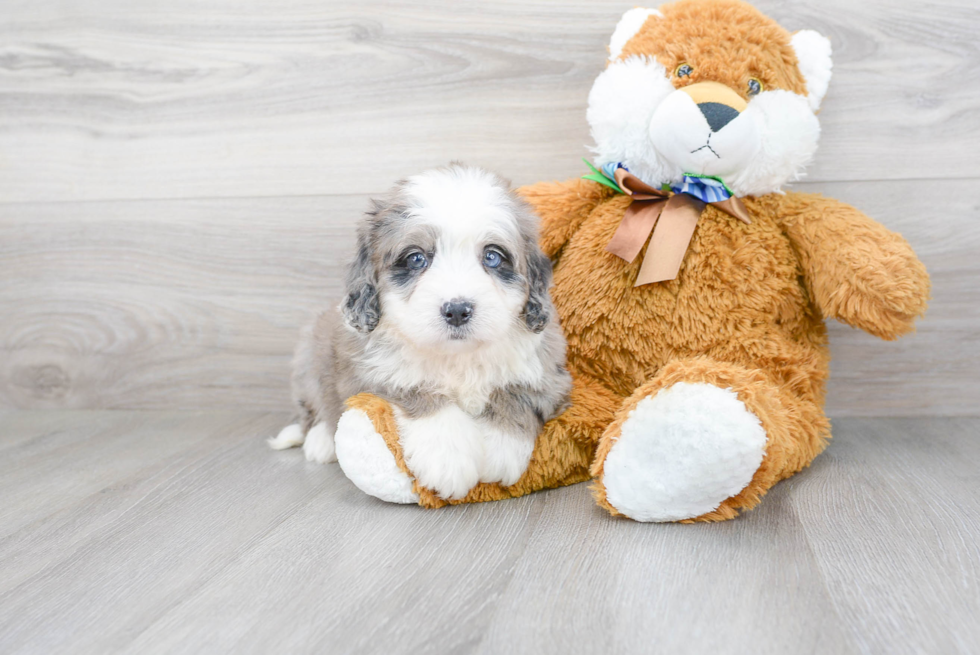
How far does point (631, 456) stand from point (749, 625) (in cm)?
38

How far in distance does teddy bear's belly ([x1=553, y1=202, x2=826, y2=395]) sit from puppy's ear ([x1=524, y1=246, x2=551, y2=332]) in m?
0.21

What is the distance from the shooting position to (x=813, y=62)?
5.47 feet

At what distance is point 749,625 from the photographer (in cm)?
100

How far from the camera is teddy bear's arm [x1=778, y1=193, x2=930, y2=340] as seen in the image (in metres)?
1.51

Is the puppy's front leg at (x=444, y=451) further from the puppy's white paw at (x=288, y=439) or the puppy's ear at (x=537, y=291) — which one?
the puppy's white paw at (x=288, y=439)

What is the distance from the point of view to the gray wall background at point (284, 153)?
1.93 metres

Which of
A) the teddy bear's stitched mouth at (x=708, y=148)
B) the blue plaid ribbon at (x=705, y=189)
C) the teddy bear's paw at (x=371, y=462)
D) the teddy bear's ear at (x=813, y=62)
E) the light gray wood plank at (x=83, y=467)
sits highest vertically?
the teddy bear's ear at (x=813, y=62)

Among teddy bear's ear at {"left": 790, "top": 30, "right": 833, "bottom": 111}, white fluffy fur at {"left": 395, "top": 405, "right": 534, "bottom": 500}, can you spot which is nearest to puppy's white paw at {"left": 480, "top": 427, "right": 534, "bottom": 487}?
white fluffy fur at {"left": 395, "top": 405, "right": 534, "bottom": 500}

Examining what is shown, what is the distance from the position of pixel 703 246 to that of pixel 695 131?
0.83 feet

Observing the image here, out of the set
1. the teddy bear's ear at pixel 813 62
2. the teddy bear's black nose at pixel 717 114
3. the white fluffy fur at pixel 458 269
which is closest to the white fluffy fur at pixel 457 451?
the white fluffy fur at pixel 458 269

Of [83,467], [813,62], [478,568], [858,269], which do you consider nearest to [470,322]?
[478,568]

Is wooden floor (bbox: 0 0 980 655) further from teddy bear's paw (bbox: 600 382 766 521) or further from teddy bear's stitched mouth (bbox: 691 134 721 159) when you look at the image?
teddy bear's stitched mouth (bbox: 691 134 721 159)

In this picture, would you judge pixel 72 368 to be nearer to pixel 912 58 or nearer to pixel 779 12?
pixel 779 12

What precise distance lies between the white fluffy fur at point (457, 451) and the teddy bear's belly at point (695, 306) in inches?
13.7
